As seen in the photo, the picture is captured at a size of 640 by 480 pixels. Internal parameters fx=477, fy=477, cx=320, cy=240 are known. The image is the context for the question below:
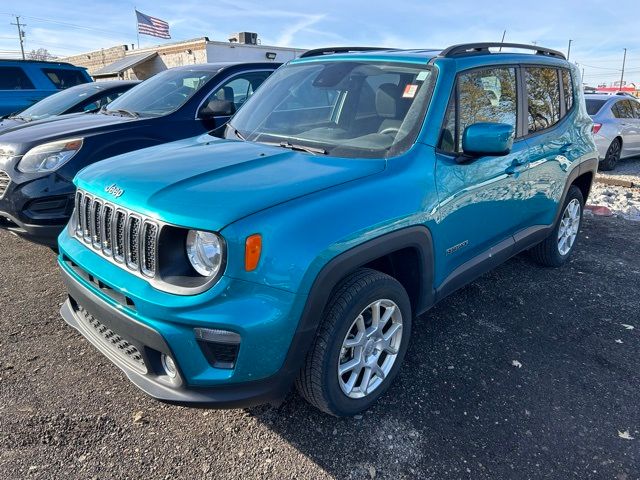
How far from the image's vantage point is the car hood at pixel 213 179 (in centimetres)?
202

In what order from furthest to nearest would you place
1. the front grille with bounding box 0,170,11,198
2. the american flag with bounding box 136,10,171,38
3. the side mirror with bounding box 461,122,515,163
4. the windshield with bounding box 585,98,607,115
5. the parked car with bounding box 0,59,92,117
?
the american flag with bounding box 136,10,171,38 < the windshield with bounding box 585,98,607,115 < the parked car with bounding box 0,59,92,117 < the front grille with bounding box 0,170,11,198 < the side mirror with bounding box 461,122,515,163

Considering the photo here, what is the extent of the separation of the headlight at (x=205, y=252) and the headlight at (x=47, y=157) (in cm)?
265

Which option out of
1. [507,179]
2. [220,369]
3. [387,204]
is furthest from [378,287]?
[507,179]

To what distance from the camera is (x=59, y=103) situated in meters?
6.56

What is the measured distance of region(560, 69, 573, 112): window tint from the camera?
4211 mm

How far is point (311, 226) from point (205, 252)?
0.46m

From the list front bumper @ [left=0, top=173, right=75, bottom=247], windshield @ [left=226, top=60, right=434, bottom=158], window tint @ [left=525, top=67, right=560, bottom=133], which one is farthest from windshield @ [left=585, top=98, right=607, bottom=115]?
front bumper @ [left=0, top=173, right=75, bottom=247]

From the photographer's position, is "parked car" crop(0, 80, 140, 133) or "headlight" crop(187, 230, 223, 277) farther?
"parked car" crop(0, 80, 140, 133)

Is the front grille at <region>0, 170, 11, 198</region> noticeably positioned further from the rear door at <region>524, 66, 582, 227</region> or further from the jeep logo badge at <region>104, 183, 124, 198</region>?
the rear door at <region>524, 66, 582, 227</region>

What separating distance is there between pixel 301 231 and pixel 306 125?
4.40ft

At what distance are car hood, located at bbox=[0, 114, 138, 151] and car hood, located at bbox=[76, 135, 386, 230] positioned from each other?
1.87 metres

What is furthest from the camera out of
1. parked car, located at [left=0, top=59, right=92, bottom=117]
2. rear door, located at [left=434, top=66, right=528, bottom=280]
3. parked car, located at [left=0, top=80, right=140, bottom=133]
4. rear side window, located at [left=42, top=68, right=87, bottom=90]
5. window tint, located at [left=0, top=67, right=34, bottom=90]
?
Result: rear side window, located at [left=42, top=68, right=87, bottom=90]

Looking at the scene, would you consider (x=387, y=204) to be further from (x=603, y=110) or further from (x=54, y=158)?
(x=603, y=110)

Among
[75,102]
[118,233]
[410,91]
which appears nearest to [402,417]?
[118,233]
